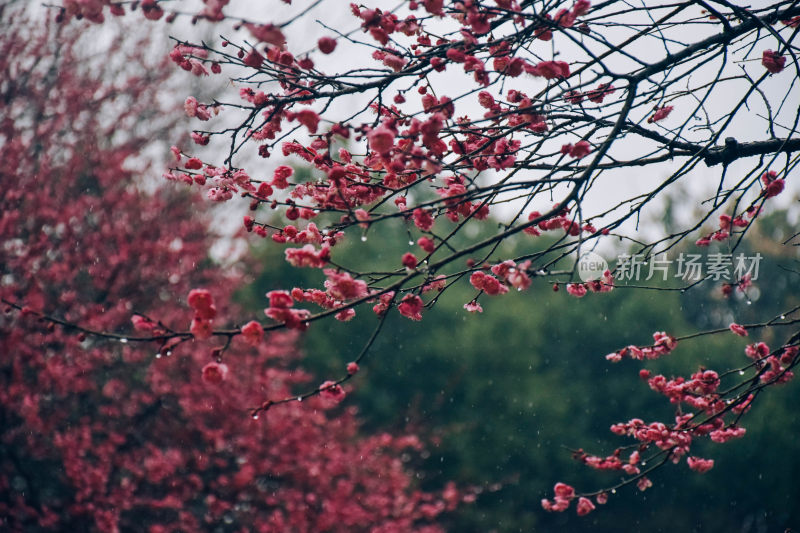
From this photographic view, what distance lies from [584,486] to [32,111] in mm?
10780

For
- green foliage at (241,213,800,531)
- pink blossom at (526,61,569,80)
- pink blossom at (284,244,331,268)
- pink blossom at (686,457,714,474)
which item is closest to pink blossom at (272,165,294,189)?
pink blossom at (284,244,331,268)

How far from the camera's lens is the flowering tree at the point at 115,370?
16.4 feet

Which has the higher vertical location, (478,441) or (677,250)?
(677,250)

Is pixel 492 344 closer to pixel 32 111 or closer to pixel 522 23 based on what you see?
pixel 32 111

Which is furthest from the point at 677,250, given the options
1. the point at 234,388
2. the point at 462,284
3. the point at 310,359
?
the point at 234,388

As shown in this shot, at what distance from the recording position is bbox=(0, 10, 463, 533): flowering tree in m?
4.98

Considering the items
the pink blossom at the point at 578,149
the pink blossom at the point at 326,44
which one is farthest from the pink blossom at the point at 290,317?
the pink blossom at the point at 578,149

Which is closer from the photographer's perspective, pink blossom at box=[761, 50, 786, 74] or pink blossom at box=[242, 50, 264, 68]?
pink blossom at box=[242, 50, 264, 68]

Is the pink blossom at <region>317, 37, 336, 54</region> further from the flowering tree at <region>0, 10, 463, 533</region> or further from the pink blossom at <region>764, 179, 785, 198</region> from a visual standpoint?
the flowering tree at <region>0, 10, 463, 533</region>

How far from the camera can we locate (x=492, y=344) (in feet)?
37.3

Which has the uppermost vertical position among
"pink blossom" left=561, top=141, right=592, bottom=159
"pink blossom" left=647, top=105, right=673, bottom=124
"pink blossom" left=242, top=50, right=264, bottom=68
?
"pink blossom" left=647, top=105, right=673, bottom=124

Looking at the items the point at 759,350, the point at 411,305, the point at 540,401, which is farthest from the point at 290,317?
the point at 540,401

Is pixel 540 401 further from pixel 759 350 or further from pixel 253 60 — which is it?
pixel 253 60

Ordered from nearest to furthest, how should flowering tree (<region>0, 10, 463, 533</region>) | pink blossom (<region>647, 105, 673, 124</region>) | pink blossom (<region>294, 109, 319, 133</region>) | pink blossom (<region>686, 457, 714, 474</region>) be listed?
pink blossom (<region>294, 109, 319, 133</region>) < pink blossom (<region>647, 105, 673, 124</region>) < pink blossom (<region>686, 457, 714, 474</region>) < flowering tree (<region>0, 10, 463, 533</region>)
